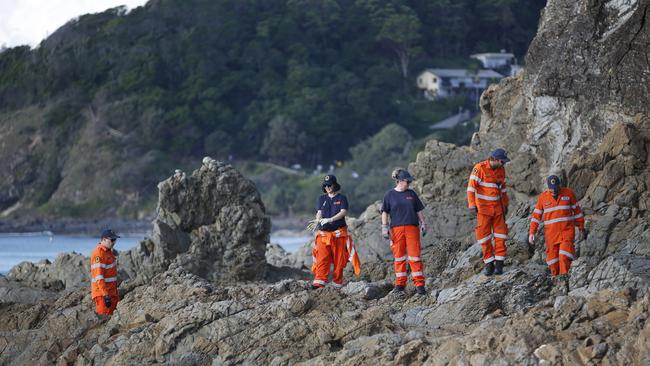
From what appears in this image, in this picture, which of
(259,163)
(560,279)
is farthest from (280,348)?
(259,163)

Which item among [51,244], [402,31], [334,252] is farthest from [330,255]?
[402,31]

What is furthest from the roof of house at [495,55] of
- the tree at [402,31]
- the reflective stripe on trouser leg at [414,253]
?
the reflective stripe on trouser leg at [414,253]

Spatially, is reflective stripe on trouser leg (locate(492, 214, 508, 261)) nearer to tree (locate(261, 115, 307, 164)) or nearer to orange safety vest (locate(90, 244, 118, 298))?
orange safety vest (locate(90, 244, 118, 298))

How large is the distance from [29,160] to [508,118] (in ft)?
234

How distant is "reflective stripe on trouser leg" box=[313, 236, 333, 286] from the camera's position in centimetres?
1998

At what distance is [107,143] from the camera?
9400 centimetres

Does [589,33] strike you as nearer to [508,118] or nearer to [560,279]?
[508,118]

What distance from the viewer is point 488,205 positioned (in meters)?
19.5

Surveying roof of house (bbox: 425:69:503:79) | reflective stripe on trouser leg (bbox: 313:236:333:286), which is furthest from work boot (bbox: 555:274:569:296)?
roof of house (bbox: 425:69:503:79)

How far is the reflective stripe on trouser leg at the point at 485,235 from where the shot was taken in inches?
762

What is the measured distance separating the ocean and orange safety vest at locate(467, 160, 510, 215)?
4848 cm

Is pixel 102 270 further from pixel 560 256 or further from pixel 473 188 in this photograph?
pixel 560 256

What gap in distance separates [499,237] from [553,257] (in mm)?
792

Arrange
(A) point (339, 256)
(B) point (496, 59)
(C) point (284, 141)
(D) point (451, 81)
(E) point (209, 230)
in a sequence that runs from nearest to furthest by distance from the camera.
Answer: (A) point (339, 256) < (E) point (209, 230) < (C) point (284, 141) < (D) point (451, 81) < (B) point (496, 59)
